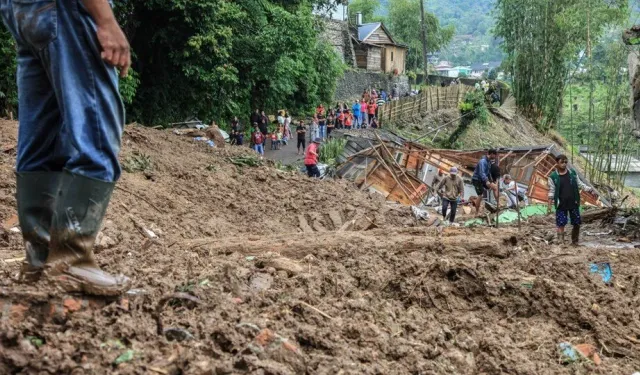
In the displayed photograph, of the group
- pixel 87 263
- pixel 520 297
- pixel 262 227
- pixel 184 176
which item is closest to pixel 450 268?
pixel 520 297

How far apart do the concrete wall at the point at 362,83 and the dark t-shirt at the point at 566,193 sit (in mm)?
32047

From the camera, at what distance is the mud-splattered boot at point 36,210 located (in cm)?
255

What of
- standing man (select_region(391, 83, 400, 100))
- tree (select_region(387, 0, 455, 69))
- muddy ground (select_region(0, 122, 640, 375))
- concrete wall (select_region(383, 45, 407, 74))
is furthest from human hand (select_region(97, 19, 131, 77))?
tree (select_region(387, 0, 455, 69))

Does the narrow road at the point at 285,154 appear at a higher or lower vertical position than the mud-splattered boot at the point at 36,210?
lower

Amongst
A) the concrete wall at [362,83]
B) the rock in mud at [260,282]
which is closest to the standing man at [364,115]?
the concrete wall at [362,83]

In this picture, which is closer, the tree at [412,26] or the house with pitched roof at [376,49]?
the house with pitched roof at [376,49]

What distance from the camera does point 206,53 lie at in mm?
23250

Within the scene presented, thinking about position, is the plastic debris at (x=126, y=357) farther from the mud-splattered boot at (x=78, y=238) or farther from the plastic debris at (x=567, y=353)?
the plastic debris at (x=567, y=353)

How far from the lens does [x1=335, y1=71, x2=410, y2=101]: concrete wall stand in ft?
146

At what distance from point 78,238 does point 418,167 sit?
19706 millimetres

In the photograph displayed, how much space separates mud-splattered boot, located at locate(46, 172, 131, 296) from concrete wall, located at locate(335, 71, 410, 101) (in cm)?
4111

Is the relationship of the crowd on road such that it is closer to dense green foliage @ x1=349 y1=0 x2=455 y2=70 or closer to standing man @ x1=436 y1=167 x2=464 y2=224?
standing man @ x1=436 y1=167 x2=464 y2=224

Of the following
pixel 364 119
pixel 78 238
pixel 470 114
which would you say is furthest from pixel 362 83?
pixel 78 238

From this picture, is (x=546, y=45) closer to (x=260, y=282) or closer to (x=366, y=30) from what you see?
(x=366, y=30)
